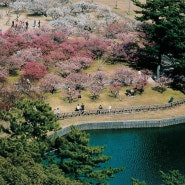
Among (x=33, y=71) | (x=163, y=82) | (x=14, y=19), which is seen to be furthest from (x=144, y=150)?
(x=14, y=19)

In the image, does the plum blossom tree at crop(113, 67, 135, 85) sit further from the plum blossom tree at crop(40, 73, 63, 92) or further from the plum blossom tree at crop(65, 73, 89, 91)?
the plum blossom tree at crop(40, 73, 63, 92)

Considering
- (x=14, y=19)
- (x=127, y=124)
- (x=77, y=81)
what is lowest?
(x=127, y=124)

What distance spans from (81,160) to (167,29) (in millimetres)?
36390

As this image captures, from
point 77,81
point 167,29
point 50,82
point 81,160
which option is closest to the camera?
point 81,160

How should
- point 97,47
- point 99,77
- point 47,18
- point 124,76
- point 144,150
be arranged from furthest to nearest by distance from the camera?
point 47,18
point 97,47
point 124,76
point 99,77
point 144,150

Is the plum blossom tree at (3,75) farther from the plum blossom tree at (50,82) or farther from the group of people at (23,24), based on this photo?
the group of people at (23,24)

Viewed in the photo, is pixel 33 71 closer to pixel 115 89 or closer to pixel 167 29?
pixel 115 89

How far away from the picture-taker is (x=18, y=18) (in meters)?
101

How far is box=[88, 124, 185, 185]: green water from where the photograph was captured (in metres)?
54.2

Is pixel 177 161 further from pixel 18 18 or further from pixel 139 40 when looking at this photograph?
pixel 18 18

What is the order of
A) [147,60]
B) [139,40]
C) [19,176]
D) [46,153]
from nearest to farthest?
[19,176] < [46,153] < [147,60] < [139,40]

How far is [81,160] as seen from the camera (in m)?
44.5

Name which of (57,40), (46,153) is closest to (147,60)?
(57,40)

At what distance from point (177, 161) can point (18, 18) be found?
180 feet
